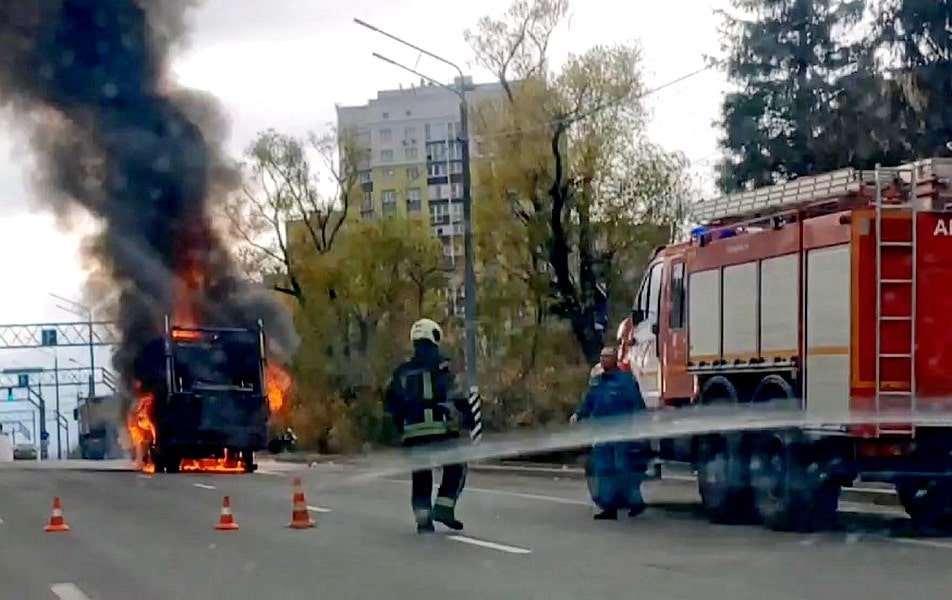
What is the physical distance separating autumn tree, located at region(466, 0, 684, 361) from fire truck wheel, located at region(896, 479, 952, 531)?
76.4 ft

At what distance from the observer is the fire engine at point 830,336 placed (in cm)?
1402

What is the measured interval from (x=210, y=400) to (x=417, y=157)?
5586cm

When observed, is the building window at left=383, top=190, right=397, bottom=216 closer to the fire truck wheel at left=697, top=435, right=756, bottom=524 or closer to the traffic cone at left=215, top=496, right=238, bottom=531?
the fire truck wheel at left=697, top=435, right=756, bottom=524

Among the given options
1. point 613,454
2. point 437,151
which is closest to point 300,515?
point 613,454

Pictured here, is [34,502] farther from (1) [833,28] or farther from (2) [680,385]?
(1) [833,28]

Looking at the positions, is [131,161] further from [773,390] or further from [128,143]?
[773,390]

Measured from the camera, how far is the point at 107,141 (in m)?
39.2

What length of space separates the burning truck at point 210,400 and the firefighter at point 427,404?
793 inches

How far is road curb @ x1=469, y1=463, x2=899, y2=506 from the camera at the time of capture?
1864 cm

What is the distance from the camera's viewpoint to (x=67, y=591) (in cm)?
1130

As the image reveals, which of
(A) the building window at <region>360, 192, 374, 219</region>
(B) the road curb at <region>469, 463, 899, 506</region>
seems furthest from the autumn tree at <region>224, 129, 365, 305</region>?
(B) the road curb at <region>469, 463, 899, 506</region>

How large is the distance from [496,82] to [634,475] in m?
24.9

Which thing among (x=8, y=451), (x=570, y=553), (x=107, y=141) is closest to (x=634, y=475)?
(x=570, y=553)

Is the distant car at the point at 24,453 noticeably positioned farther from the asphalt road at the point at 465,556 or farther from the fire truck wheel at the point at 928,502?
the fire truck wheel at the point at 928,502
